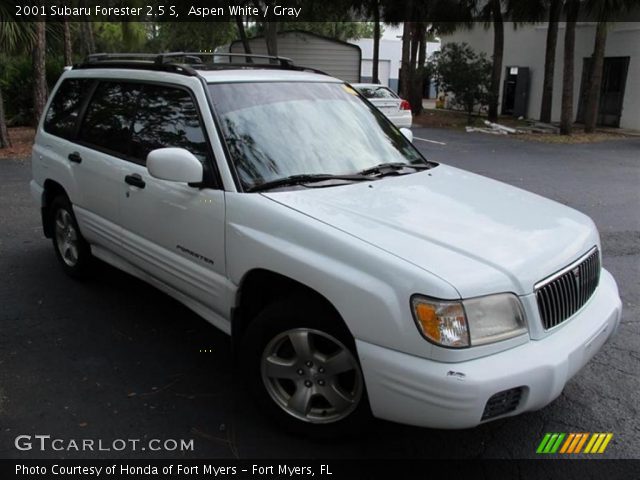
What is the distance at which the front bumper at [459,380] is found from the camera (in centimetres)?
237

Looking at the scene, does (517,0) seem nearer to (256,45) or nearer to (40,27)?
(256,45)

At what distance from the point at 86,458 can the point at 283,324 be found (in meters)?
1.14

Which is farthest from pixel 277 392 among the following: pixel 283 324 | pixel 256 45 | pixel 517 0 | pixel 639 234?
pixel 256 45

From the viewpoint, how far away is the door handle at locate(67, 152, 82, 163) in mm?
4590

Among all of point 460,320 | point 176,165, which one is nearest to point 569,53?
point 176,165

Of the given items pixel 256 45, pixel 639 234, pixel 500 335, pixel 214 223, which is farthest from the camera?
pixel 256 45

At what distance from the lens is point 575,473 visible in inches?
110

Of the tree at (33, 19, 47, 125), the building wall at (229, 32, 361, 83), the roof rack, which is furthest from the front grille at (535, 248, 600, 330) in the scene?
the building wall at (229, 32, 361, 83)

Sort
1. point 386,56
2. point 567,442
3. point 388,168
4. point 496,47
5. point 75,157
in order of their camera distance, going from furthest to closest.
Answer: point 386,56 < point 496,47 < point 75,157 < point 388,168 < point 567,442

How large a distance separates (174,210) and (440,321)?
1825 mm

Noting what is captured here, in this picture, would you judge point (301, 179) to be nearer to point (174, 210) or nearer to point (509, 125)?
point (174, 210)

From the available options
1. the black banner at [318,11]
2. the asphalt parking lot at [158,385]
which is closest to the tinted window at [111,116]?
the asphalt parking lot at [158,385]

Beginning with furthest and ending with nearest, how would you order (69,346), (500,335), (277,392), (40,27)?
1. (40,27)
2. (69,346)
3. (277,392)
4. (500,335)

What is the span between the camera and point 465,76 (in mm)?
22438
